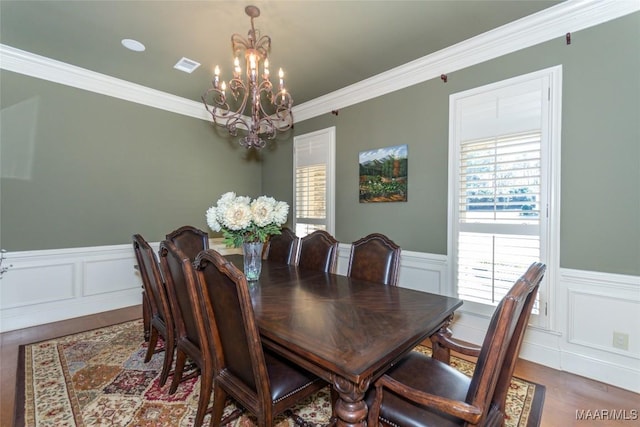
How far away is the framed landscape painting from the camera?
10.6 ft

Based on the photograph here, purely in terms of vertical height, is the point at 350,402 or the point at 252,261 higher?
the point at 252,261

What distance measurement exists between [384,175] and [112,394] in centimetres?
311

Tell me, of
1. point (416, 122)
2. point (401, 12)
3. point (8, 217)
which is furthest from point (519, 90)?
point (8, 217)

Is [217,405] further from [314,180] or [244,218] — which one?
[314,180]

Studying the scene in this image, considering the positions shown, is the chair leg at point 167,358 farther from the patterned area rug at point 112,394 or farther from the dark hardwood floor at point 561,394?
the dark hardwood floor at point 561,394

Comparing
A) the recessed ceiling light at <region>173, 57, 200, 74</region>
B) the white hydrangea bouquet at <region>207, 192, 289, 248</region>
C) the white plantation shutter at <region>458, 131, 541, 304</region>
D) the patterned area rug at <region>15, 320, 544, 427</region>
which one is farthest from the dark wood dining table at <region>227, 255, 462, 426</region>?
the recessed ceiling light at <region>173, 57, 200, 74</region>

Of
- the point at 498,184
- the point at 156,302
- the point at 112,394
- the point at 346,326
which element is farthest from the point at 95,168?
the point at 498,184

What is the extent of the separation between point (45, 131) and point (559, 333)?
17.4 feet

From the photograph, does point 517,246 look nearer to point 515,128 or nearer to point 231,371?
point 515,128

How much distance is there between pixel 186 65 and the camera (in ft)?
10.2

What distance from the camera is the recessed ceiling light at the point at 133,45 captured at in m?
2.69

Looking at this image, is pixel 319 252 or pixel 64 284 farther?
pixel 64 284

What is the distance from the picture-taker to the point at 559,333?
230 centimetres

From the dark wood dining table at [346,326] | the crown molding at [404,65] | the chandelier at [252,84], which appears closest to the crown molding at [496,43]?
the crown molding at [404,65]
